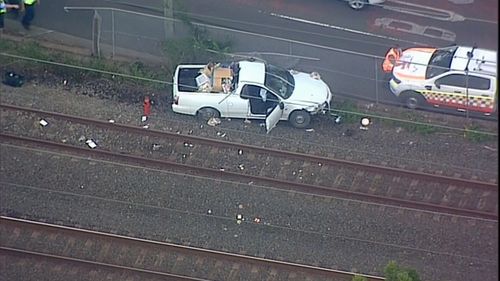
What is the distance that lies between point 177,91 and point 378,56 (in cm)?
520

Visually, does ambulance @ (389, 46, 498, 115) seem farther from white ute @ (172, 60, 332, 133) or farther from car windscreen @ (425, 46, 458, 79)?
white ute @ (172, 60, 332, 133)

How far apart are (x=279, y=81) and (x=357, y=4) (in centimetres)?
400

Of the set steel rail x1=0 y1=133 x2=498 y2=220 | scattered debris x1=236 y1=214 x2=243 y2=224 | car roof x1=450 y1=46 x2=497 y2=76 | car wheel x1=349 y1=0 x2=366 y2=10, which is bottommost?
scattered debris x1=236 y1=214 x2=243 y2=224

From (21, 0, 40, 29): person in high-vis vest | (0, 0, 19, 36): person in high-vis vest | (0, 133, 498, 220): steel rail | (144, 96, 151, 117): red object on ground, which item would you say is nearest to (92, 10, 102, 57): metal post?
(21, 0, 40, 29): person in high-vis vest

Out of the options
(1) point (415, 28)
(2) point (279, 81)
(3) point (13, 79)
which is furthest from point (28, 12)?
(1) point (415, 28)

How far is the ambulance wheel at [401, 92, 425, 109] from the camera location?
1788cm

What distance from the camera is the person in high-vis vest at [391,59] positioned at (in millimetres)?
18344

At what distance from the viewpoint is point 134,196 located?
15.9 m

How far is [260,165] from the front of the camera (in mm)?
16469

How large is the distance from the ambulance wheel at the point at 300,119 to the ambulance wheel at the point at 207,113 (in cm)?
165

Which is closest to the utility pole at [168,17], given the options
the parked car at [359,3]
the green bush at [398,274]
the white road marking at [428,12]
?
the parked car at [359,3]

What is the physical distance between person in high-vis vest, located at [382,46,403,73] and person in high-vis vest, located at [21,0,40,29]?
8613 mm

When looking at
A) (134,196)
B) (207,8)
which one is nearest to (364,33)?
(207,8)

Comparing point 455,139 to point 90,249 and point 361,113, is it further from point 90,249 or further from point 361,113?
point 90,249
